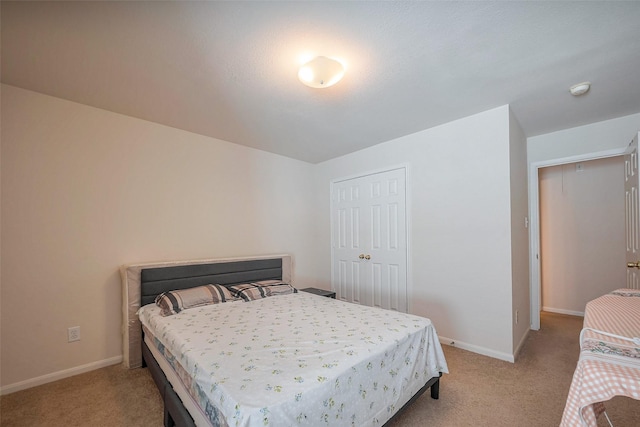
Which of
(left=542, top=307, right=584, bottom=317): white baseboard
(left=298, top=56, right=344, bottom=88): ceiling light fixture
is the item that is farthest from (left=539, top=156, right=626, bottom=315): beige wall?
(left=298, top=56, right=344, bottom=88): ceiling light fixture

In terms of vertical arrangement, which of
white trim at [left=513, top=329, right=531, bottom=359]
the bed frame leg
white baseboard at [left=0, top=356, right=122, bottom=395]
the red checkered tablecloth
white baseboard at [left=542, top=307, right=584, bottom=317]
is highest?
the red checkered tablecloth

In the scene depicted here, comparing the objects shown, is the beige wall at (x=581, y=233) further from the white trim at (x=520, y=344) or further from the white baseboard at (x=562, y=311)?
the white trim at (x=520, y=344)

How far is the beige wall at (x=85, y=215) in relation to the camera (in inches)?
84.7

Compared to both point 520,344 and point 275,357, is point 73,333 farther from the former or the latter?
point 520,344

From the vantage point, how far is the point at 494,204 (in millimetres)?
2619

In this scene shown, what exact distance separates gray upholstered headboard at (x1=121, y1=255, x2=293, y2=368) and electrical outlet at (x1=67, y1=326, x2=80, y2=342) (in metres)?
0.35

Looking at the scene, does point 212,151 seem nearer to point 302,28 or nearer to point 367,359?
point 302,28

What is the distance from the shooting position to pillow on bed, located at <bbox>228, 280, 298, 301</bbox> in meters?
2.81

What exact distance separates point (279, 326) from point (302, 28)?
198 centimetres

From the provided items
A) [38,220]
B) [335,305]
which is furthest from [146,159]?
[335,305]

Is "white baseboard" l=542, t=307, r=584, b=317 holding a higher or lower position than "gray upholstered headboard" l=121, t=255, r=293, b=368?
lower

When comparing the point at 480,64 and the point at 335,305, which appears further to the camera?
the point at 335,305

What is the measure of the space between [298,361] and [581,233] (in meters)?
4.65

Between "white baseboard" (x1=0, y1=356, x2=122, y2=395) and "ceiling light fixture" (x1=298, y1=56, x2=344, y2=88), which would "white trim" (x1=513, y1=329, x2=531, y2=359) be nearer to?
"ceiling light fixture" (x1=298, y1=56, x2=344, y2=88)
